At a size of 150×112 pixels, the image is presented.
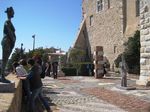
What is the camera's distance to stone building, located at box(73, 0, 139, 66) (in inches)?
1405

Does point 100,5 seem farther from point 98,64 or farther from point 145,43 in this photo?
point 145,43

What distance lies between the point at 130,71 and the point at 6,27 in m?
23.1

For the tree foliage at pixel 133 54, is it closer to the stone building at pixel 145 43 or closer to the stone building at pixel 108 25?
the stone building at pixel 108 25

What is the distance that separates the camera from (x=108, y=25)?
40.5 metres

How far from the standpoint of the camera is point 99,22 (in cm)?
4294

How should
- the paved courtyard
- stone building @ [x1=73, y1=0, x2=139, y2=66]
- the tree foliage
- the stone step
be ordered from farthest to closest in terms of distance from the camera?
stone building @ [x1=73, y1=0, x2=139, y2=66]
the tree foliage
the paved courtyard
the stone step

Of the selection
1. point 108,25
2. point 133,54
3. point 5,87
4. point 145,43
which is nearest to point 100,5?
point 108,25

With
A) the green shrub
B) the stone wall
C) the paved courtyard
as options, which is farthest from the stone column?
the paved courtyard

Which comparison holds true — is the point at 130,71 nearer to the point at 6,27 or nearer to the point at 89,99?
the point at 89,99

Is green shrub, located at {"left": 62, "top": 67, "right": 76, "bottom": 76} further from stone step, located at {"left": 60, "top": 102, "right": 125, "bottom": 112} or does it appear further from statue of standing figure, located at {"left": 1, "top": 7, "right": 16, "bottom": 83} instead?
statue of standing figure, located at {"left": 1, "top": 7, "right": 16, "bottom": 83}

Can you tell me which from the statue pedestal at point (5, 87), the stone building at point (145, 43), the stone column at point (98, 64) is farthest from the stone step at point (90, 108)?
the stone column at point (98, 64)

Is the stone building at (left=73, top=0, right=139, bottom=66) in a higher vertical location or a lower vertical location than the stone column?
higher

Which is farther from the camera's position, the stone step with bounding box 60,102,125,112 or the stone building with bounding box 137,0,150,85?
the stone building with bounding box 137,0,150,85

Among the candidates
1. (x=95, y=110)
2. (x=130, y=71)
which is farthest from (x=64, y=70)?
(x=95, y=110)
